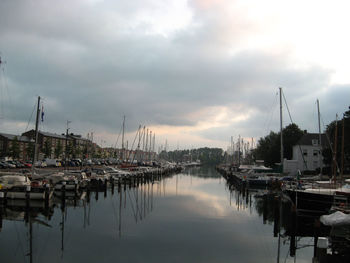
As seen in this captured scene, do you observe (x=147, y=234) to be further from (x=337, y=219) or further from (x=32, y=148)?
(x=32, y=148)

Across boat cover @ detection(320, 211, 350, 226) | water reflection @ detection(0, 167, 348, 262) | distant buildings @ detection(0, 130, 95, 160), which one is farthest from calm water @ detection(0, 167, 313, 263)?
distant buildings @ detection(0, 130, 95, 160)

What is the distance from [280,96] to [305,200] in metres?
31.3

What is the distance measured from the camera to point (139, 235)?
77.2 feet

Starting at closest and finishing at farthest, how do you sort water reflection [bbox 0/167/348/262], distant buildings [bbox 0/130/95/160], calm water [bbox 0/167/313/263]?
calm water [bbox 0/167/313/263] → water reflection [bbox 0/167/348/262] → distant buildings [bbox 0/130/95/160]

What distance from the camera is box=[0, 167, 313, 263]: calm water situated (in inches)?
739

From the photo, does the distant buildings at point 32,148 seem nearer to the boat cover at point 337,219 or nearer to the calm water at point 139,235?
the calm water at point 139,235

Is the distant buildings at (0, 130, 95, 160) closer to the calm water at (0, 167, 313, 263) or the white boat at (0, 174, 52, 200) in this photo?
the white boat at (0, 174, 52, 200)

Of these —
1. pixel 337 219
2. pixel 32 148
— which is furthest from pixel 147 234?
pixel 32 148

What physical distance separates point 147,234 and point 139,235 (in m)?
0.71

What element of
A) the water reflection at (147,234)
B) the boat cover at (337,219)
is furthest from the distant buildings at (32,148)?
the boat cover at (337,219)

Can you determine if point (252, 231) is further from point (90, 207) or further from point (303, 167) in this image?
point (303, 167)

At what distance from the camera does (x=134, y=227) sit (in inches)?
1029

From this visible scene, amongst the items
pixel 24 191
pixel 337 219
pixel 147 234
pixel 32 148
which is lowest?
pixel 147 234

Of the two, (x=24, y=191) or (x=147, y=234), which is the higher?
(x=24, y=191)
